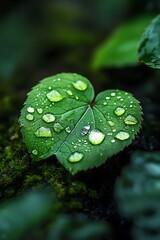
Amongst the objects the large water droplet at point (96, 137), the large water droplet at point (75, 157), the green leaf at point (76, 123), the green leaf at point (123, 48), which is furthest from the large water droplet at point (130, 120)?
the green leaf at point (123, 48)

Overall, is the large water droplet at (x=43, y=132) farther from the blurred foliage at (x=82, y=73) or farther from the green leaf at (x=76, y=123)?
the blurred foliage at (x=82, y=73)

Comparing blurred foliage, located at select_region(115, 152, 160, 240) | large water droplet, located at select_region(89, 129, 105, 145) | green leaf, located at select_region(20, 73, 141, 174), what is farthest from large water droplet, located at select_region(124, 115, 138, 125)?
blurred foliage, located at select_region(115, 152, 160, 240)

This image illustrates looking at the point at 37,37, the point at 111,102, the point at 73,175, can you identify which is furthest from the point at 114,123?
the point at 37,37

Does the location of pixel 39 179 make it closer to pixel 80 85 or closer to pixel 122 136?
pixel 122 136

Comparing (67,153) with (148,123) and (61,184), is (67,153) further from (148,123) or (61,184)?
(148,123)

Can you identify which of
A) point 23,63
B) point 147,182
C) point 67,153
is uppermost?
point 147,182

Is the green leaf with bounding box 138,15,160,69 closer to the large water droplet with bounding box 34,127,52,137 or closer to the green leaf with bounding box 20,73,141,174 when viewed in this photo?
the green leaf with bounding box 20,73,141,174
